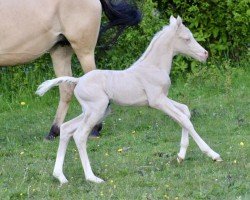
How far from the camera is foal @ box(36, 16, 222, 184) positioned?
21.8 feet

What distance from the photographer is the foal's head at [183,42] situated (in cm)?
705

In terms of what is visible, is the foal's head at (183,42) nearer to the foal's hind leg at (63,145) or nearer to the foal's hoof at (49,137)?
the foal's hind leg at (63,145)

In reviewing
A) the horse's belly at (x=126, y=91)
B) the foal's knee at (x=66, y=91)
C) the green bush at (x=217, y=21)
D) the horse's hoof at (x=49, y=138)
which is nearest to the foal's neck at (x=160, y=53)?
the horse's belly at (x=126, y=91)

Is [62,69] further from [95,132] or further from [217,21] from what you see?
[217,21]

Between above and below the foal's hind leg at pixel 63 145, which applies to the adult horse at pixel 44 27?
below

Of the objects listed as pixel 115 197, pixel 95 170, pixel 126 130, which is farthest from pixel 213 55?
pixel 115 197

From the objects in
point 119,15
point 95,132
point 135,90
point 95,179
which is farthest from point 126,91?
point 119,15

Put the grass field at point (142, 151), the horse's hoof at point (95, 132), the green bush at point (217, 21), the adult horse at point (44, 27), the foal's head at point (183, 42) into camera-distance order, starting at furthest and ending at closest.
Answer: the green bush at point (217, 21)
the horse's hoof at point (95, 132)
the adult horse at point (44, 27)
the foal's head at point (183, 42)
the grass field at point (142, 151)

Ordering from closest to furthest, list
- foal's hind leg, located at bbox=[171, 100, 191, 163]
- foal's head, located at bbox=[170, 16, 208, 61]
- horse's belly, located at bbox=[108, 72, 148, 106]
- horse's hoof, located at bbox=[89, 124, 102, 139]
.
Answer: horse's belly, located at bbox=[108, 72, 148, 106], foal's hind leg, located at bbox=[171, 100, 191, 163], foal's head, located at bbox=[170, 16, 208, 61], horse's hoof, located at bbox=[89, 124, 102, 139]

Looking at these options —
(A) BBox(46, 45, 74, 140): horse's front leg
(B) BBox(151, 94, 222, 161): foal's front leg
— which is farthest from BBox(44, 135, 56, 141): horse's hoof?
(B) BBox(151, 94, 222, 161): foal's front leg

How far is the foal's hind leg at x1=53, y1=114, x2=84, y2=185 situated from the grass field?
7 cm

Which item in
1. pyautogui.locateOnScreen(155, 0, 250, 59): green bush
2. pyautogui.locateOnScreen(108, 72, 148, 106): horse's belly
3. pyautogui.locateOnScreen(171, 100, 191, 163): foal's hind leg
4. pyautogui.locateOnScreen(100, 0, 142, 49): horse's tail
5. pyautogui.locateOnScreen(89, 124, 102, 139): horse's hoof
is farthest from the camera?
pyautogui.locateOnScreen(155, 0, 250, 59): green bush

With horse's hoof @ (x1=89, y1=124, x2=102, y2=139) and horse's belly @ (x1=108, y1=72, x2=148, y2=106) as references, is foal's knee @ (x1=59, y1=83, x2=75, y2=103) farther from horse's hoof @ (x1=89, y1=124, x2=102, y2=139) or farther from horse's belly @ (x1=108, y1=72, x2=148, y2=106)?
horse's belly @ (x1=108, y1=72, x2=148, y2=106)

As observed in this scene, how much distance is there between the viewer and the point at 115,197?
6.08 meters
